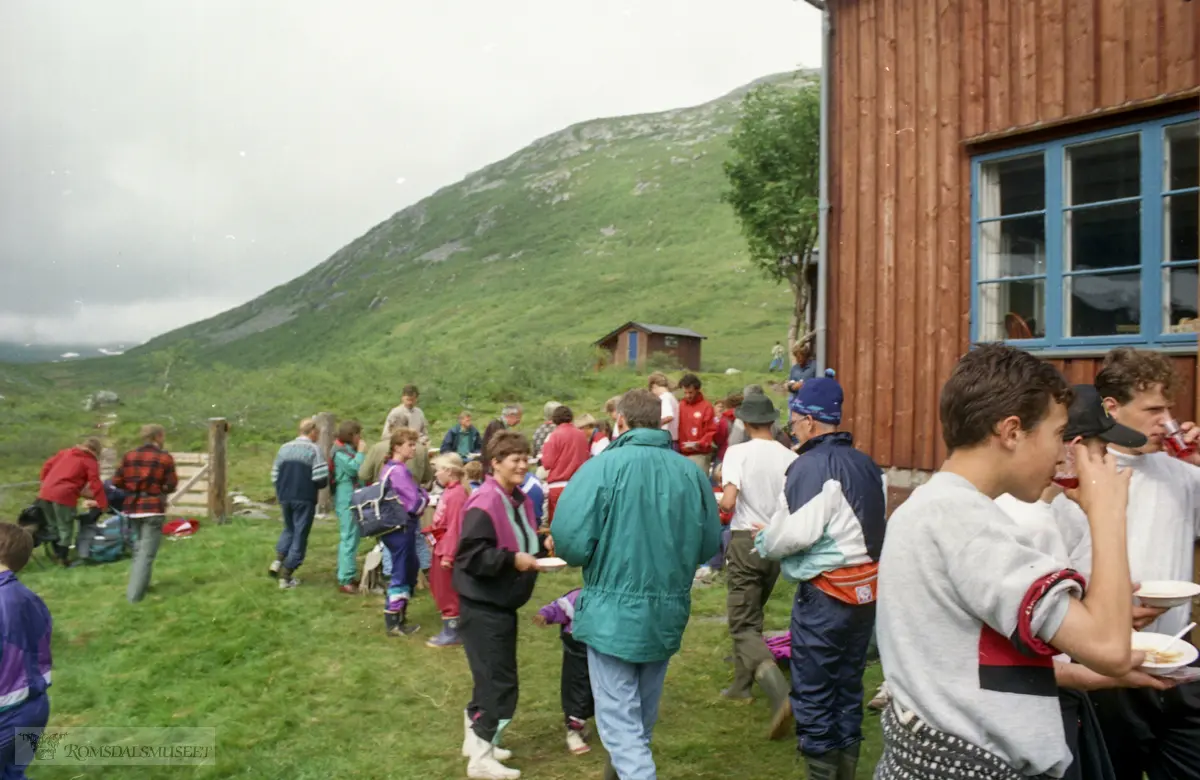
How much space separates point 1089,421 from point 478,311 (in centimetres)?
8695

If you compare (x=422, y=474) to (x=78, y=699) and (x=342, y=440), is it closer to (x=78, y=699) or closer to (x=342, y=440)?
(x=342, y=440)

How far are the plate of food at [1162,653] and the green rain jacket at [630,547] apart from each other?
212cm

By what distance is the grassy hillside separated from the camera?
33000 mm

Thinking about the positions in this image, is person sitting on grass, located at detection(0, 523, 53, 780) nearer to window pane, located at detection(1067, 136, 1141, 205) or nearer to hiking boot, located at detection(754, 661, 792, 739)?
hiking boot, located at detection(754, 661, 792, 739)

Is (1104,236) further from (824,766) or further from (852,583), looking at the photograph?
(824,766)

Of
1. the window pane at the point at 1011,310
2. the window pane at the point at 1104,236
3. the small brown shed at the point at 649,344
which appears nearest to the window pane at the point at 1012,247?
the window pane at the point at 1011,310

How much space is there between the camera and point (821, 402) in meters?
Answer: 4.71

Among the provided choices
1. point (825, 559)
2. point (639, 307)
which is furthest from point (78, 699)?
point (639, 307)

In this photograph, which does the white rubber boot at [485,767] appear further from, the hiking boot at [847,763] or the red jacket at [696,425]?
the red jacket at [696,425]

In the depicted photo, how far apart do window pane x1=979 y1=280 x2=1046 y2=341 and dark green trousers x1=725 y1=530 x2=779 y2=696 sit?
2.96 m

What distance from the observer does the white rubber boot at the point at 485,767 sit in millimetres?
5148

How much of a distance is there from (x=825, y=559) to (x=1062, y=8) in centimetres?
531

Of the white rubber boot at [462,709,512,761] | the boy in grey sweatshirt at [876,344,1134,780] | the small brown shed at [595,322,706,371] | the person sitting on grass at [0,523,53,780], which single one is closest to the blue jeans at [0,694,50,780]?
the person sitting on grass at [0,523,53,780]

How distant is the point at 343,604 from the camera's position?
9695 millimetres
